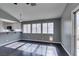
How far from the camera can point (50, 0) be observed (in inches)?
39.9

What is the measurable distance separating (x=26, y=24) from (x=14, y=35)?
191 cm

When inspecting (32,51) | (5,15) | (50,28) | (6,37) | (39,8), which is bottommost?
(32,51)

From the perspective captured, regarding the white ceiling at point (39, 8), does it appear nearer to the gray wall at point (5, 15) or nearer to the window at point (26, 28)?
the gray wall at point (5, 15)

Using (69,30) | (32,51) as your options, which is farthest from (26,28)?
(69,30)

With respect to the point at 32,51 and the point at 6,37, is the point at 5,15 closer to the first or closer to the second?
the point at 6,37

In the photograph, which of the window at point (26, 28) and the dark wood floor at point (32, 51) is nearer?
the dark wood floor at point (32, 51)

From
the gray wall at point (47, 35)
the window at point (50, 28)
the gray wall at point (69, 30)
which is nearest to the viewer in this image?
the gray wall at point (69, 30)

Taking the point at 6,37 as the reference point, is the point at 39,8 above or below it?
above

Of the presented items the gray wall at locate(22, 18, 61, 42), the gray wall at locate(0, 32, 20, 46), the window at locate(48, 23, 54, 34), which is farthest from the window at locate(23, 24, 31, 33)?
the window at locate(48, 23, 54, 34)

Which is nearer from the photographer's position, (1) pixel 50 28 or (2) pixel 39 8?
(2) pixel 39 8

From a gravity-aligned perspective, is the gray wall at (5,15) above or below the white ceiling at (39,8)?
below

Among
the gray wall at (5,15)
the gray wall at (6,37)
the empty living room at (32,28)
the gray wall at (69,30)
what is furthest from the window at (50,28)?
the gray wall at (5,15)

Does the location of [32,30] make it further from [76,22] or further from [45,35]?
[76,22]

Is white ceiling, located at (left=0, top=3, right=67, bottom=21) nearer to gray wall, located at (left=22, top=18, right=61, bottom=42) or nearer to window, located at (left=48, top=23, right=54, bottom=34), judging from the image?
gray wall, located at (left=22, top=18, right=61, bottom=42)
